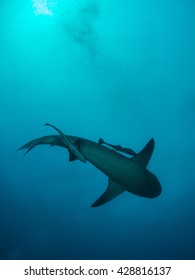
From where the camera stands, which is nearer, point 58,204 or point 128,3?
point 128,3

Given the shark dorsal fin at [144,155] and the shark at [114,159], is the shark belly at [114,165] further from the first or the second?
the shark dorsal fin at [144,155]

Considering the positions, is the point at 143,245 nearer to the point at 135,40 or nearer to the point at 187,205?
the point at 187,205

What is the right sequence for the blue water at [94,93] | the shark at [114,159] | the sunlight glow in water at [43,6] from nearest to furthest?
the shark at [114,159]
the sunlight glow in water at [43,6]
the blue water at [94,93]

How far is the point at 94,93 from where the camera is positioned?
1316cm

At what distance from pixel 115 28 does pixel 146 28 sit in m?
1.31

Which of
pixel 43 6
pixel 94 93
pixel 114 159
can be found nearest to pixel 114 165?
pixel 114 159

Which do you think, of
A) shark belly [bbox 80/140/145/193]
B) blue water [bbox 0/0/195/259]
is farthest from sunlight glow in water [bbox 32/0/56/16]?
shark belly [bbox 80/140/145/193]

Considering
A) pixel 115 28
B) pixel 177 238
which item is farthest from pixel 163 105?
pixel 177 238

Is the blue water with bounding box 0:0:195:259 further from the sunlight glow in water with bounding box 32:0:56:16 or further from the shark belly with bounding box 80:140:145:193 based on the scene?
the shark belly with bounding box 80:140:145:193

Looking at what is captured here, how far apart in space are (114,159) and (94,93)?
901cm

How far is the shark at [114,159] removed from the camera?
4.41 meters

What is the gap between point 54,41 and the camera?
40.8 ft

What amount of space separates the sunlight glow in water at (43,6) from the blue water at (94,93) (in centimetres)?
4

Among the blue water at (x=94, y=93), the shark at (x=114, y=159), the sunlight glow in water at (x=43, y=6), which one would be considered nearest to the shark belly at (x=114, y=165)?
the shark at (x=114, y=159)
